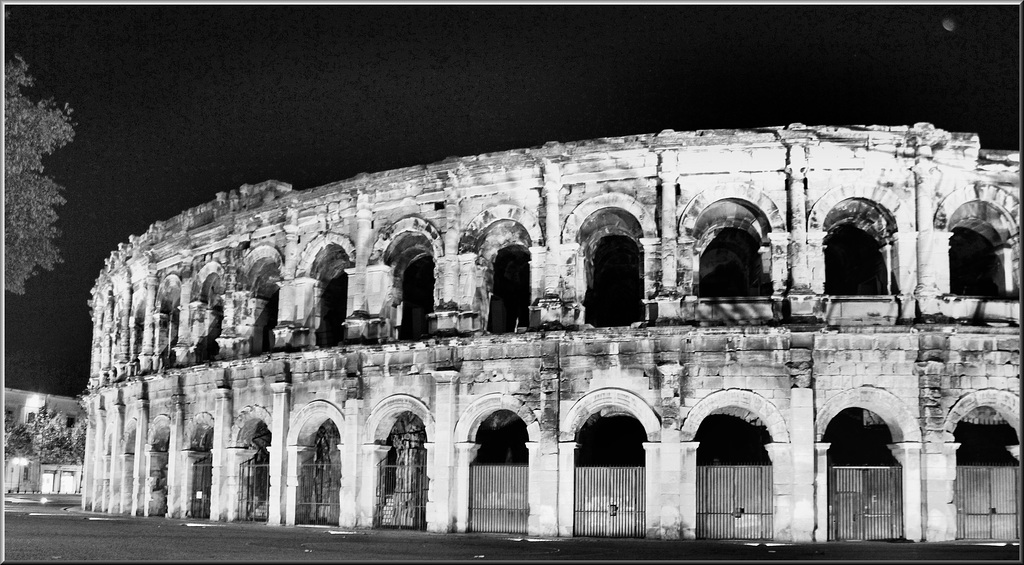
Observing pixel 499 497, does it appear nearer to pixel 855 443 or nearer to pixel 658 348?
pixel 658 348

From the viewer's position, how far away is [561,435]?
66.3 feet

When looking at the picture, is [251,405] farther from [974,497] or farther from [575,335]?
[974,497]

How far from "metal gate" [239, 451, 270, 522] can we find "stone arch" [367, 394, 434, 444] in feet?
13.1

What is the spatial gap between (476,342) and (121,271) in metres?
15.1

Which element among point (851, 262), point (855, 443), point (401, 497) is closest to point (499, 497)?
point (401, 497)

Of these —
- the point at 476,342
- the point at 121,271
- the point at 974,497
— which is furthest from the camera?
the point at 121,271

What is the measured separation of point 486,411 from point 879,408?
7.34 metres

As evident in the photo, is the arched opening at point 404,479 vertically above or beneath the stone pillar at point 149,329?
beneath

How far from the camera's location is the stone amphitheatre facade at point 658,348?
19.4 m

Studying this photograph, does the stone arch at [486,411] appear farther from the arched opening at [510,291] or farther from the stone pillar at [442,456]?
the arched opening at [510,291]

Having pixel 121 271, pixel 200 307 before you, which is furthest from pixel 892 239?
pixel 121 271

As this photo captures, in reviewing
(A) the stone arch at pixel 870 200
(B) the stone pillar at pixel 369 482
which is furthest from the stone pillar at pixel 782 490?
(B) the stone pillar at pixel 369 482

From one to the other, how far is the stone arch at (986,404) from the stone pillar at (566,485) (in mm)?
6745

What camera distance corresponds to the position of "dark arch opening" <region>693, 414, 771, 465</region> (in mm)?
24672
